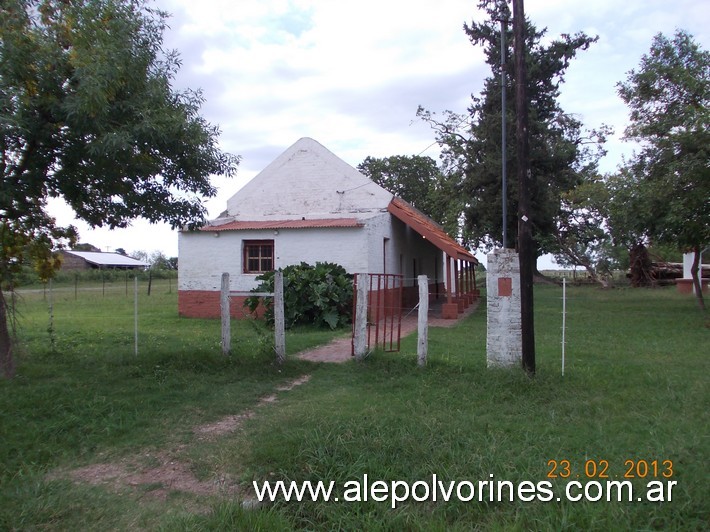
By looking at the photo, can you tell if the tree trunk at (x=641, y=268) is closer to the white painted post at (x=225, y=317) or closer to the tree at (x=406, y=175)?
the tree at (x=406, y=175)

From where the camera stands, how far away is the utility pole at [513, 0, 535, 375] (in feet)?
24.1

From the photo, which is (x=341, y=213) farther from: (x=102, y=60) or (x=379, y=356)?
(x=102, y=60)

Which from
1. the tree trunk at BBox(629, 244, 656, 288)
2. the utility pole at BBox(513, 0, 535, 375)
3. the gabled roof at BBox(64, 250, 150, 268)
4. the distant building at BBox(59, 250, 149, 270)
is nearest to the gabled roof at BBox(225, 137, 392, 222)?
the utility pole at BBox(513, 0, 535, 375)

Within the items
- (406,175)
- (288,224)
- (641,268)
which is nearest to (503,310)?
(288,224)

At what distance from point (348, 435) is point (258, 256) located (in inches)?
532

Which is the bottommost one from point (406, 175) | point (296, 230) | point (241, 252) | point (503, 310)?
point (503, 310)

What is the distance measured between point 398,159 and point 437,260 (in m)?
21.1

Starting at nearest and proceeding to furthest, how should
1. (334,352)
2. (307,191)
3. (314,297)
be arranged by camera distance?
(334,352) < (314,297) < (307,191)

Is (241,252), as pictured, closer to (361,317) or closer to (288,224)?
(288,224)

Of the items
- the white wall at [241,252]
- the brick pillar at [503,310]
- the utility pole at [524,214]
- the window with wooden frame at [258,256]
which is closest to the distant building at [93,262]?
the white wall at [241,252]

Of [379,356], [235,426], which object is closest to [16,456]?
[235,426]

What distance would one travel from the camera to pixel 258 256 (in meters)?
17.9

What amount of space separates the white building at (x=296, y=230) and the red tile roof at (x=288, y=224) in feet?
0.11

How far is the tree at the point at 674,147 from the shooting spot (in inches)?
543
